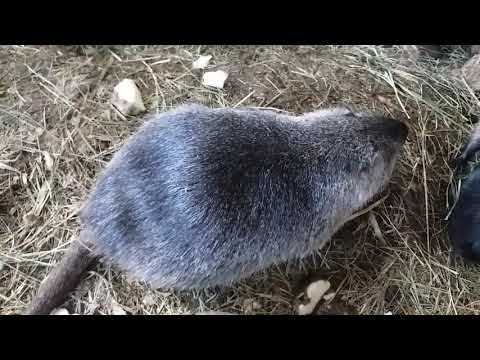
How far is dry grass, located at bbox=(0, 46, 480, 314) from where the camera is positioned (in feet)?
9.96

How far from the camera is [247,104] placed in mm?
3438

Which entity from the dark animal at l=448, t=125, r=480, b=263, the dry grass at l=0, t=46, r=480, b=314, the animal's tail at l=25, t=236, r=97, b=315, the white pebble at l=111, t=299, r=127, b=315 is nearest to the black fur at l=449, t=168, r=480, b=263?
the dark animal at l=448, t=125, r=480, b=263

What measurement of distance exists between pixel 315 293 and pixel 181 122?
1243mm

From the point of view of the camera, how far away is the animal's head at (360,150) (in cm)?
294

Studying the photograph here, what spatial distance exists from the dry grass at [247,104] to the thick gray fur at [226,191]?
28cm

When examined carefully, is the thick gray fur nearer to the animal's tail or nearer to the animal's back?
the animal's back

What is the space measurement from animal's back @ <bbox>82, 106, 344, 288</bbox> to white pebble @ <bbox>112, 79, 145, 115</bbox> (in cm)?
50

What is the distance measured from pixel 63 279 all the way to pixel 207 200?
0.97 meters

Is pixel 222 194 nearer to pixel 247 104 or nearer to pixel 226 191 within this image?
pixel 226 191

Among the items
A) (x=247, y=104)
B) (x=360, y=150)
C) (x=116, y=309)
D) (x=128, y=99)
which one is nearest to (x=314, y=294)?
(x=360, y=150)

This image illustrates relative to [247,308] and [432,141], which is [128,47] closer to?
[247,308]

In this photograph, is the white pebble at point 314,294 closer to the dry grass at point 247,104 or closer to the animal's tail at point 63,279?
the dry grass at point 247,104

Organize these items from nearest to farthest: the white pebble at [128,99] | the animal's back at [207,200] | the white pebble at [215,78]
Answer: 1. the animal's back at [207,200]
2. the white pebble at [128,99]
3. the white pebble at [215,78]

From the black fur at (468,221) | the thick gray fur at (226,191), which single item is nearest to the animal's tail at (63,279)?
the thick gray fur at (226,191)
